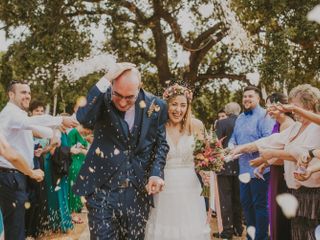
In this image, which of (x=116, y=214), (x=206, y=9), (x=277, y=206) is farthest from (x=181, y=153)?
(x=206, y=9)

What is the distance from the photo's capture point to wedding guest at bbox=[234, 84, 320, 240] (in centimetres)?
482

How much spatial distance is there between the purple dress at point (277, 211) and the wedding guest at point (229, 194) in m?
2.57

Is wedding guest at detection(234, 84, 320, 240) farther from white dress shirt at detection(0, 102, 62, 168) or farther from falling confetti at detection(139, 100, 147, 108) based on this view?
white dress shirt at detection(0, 102, 62, 168)

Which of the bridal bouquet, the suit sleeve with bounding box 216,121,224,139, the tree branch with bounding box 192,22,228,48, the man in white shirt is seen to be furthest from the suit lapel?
the tree branch with bounding box 192,22,228,48

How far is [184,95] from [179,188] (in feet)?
3.24

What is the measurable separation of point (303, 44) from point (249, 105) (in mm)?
7815

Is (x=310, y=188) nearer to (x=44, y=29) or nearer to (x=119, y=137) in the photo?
(x=119, y=137)

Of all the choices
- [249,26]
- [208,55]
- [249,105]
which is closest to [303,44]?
[249,26]

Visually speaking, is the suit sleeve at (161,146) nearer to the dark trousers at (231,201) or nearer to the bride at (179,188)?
the bride at (179,188)

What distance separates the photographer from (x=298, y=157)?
4684mm

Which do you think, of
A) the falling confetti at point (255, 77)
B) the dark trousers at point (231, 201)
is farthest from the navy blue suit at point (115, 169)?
the falling confetti at point (255, 77)

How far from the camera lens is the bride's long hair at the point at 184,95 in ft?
18.1

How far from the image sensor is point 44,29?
14.0m

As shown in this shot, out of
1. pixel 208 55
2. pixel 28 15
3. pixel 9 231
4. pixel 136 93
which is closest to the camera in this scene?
pixel 136 93
